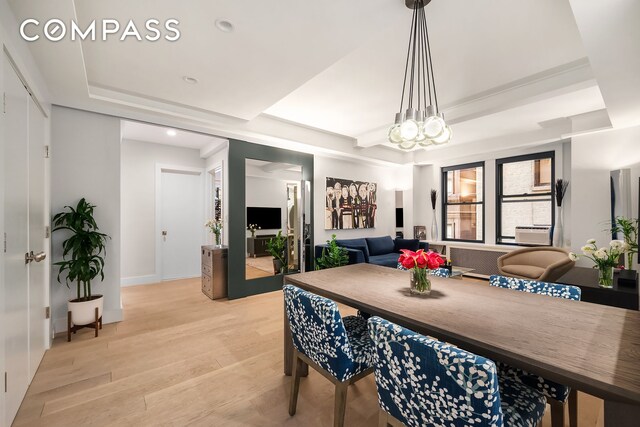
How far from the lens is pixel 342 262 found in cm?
477

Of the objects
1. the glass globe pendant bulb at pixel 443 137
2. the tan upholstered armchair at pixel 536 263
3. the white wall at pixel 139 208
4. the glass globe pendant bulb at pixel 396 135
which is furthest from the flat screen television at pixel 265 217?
the tan upholstered armchair at pixel 536 263

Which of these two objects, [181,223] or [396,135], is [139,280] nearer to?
[181,223]

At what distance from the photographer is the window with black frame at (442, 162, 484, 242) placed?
5.87 metres

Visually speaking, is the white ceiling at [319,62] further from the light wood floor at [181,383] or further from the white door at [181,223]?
the light wood floor at [181,383]

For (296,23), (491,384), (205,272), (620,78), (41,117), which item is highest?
(296,23)

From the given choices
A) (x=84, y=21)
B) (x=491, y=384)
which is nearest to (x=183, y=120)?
(x=84, y=21)

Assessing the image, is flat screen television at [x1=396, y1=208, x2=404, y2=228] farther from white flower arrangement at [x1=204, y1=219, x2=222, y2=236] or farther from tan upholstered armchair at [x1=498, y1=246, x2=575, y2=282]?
white flower arrangement at [x1=204, y1=219, x2=222, y2=236]

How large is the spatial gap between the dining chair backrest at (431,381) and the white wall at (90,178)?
3407mm

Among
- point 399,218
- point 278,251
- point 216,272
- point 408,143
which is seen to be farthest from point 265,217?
point 399,218

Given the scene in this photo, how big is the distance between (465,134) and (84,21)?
5207mm

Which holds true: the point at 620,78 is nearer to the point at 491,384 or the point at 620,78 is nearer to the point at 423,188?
the point at 491,384

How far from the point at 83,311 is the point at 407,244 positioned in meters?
5.34

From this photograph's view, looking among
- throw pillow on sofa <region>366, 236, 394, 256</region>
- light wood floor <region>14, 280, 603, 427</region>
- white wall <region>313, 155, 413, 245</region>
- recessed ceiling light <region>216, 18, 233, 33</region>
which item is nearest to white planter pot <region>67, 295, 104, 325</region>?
light wood floor <region>14, 280, 603, 427</region>

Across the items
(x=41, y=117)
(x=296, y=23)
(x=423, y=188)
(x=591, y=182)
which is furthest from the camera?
(x=423, y=188)
